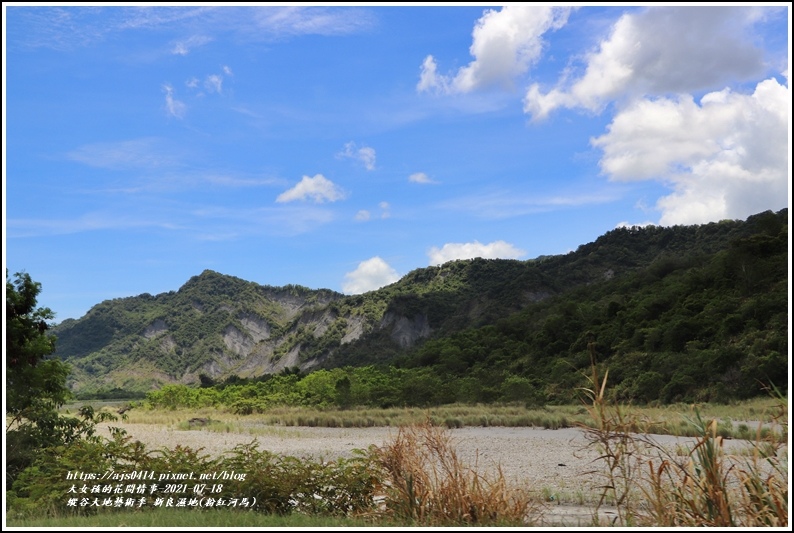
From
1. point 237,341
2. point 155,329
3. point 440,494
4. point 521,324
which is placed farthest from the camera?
point 237,341

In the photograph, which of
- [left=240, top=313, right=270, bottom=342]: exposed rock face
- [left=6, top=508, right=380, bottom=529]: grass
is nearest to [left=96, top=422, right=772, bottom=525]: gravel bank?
[left=6, top=508, right=380, bottom=529]: grass

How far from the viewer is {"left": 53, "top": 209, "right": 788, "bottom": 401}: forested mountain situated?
2911cm

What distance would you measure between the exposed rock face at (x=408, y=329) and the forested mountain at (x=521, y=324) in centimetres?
19

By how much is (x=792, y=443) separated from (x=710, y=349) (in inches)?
1067

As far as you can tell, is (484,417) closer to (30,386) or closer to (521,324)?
(30,386)

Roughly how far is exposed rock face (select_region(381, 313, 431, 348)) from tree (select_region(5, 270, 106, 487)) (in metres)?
57.9

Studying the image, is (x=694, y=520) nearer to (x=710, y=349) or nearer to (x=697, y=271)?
(x=710, y=349)

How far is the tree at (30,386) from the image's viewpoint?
9156mm

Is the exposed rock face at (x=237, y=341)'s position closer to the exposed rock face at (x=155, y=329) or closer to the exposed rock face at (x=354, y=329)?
the exposed rock face at (x=155, y=329)

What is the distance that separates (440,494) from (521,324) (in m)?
39.2


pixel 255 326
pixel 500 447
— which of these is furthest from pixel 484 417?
pixel 255 326

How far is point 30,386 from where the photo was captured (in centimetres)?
951

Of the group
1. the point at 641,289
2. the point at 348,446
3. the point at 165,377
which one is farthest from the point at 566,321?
the point at 165,377

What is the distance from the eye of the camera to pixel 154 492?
7.50m
